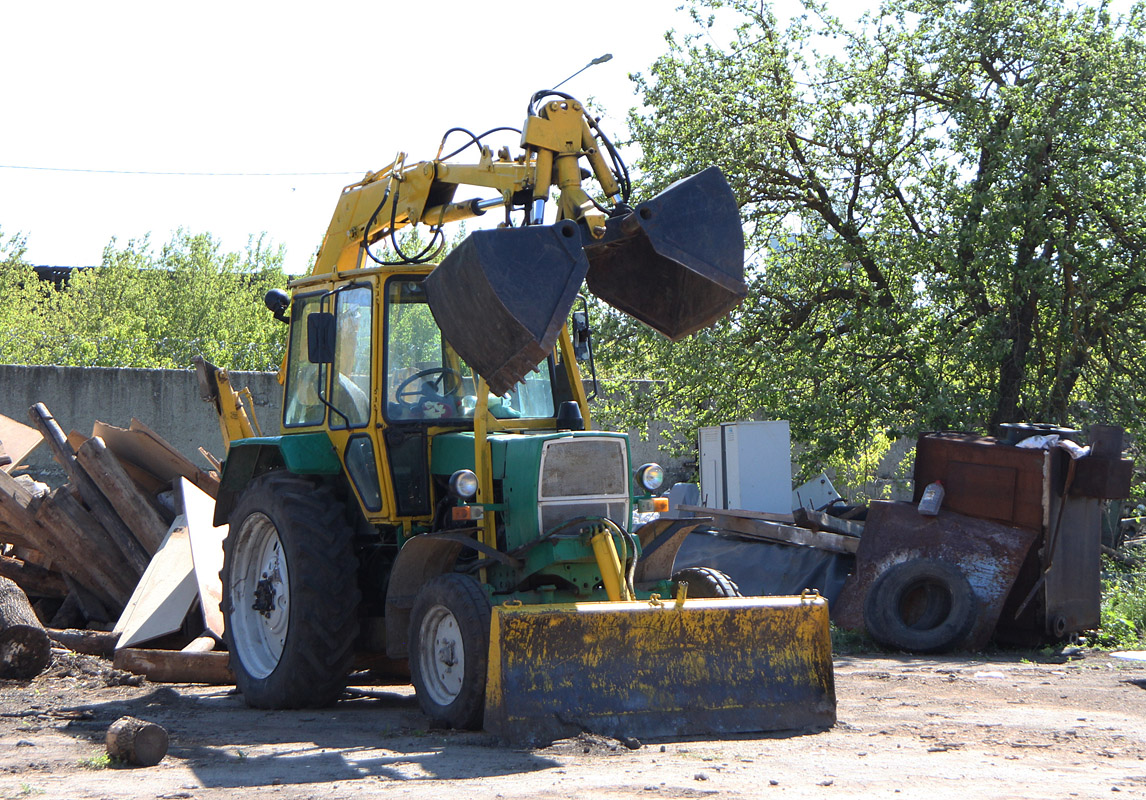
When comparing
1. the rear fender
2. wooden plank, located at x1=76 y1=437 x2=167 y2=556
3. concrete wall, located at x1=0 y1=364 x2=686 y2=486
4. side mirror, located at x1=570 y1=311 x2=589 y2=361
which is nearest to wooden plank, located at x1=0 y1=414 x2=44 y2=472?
wooden plank, located at x1=76 y1=437 x2=167 y2=556

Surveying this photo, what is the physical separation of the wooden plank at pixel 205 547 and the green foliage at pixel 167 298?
22094 mm

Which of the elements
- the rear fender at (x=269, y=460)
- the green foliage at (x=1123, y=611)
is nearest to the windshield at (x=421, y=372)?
the rear fender at (x=269, y=460)

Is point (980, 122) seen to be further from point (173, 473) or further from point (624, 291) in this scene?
point (173, 473)

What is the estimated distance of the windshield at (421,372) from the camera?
720 cm

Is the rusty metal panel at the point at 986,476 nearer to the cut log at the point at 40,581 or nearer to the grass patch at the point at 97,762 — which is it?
the grass patch at the point at 97,762

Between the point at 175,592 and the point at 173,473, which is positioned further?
the point at 173,473

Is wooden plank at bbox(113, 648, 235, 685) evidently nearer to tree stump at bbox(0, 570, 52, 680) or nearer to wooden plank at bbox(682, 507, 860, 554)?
tree stump at bbox(0, 570, 52, 680)

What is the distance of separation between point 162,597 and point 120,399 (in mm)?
8322

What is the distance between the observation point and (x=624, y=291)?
6.92m

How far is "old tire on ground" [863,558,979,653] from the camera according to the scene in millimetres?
9977

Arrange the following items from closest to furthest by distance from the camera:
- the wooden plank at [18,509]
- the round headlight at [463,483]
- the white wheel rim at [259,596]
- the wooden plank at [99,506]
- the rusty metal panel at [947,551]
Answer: the round headlight at [463,483], the white wheel rim at [259,596], the wooden plank at [99,506], the rusty metal panel at [947,551], the wooden plank at [18,509]

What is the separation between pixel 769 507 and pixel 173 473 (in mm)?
6380

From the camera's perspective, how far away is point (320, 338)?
22.6ft

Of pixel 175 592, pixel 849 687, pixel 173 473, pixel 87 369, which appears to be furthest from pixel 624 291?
pixel 87 369
